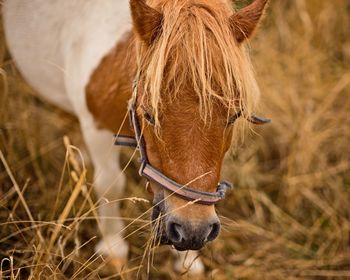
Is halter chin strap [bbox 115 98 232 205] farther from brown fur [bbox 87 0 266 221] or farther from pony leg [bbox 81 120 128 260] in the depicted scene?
pony leg [bbox 81 120 128 260]

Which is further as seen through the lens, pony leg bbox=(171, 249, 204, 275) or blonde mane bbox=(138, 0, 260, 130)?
pony leg bbox=(171, 249, 204, 275)

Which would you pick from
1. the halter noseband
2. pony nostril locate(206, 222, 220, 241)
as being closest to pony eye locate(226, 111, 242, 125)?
the halter noseband

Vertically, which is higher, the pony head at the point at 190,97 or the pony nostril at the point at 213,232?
the pony head at the point at 190,97

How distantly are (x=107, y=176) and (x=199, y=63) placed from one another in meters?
1.15

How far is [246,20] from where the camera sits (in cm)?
189

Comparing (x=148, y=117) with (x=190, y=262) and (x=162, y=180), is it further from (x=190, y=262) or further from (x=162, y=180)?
(x=190, y=262)

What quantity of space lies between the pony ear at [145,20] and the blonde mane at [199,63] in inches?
1.3

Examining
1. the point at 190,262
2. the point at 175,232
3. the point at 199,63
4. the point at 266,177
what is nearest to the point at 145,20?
the point at 199,63

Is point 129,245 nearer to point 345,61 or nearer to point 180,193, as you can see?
point 180,193

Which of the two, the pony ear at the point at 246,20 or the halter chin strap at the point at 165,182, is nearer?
the halter chin strap at the point at 165,182

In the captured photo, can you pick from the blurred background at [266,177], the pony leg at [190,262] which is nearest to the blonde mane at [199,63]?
the blurred background at [266,177]

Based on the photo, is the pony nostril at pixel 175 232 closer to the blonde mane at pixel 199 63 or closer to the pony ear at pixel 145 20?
the blonde mane at pixel 199 63

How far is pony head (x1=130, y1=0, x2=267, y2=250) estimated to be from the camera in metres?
1.72

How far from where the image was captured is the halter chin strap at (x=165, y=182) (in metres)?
1.72
